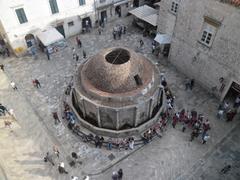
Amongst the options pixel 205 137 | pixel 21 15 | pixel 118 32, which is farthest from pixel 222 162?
pixel 21 15

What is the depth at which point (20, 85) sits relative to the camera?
81.0ft

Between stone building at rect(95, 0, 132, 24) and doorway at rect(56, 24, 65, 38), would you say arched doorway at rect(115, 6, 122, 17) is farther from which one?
doorway at rect(56, 24, 65, 38)

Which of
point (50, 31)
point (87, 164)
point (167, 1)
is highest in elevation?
point (167, 1)

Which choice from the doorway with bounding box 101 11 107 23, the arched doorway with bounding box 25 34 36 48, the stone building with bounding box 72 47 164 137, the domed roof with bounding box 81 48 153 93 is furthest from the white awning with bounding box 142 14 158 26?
the arched doorway with bounding box 25 34 36 48

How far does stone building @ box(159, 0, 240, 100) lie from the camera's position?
19250mm

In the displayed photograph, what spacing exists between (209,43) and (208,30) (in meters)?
1.17

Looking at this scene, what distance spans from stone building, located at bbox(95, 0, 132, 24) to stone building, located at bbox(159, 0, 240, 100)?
8111 mm

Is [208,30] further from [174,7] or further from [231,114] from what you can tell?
[231,114]

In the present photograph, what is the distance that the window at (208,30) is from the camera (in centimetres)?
2010

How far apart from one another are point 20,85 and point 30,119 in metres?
4.73

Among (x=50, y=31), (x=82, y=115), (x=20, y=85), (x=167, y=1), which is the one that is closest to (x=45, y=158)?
(x=82, y=115)

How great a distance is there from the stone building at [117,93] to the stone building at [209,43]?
5.23m

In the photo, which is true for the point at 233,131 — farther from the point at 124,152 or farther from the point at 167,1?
the point at 167,1

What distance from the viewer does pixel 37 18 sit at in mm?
26844
